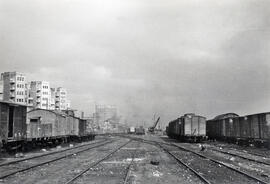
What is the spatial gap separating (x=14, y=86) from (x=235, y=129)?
83879 millimetres

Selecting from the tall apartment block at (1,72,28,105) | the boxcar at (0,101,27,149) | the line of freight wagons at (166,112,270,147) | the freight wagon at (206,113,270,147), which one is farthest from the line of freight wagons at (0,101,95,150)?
the tall apartment block at (1,72,28,105)

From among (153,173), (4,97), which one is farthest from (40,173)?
(4,97)

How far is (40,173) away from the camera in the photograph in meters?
12.4

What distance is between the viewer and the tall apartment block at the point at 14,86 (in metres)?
100

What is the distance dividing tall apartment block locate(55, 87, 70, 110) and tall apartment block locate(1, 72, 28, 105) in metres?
38.5

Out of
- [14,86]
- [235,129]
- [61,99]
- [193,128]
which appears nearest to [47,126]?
[193,128]

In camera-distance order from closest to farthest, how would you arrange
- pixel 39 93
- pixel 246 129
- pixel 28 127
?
pixel 28 127 < pixel 246 129 < pixel 39 93

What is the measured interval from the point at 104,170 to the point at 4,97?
94354 millimetres

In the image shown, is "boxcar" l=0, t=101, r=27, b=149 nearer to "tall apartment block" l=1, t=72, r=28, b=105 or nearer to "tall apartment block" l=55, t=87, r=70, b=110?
"tall apartment block" l=1, t=72, r=28, b=105

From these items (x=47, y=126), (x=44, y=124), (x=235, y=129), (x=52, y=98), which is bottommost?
(x=235, y=129)

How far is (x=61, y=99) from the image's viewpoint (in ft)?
501

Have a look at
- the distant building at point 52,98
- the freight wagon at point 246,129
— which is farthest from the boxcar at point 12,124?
the distant building at point 52,98

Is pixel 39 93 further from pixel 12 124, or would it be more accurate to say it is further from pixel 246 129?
pixel 12 124

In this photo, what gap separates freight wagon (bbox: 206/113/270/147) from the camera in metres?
26.8
